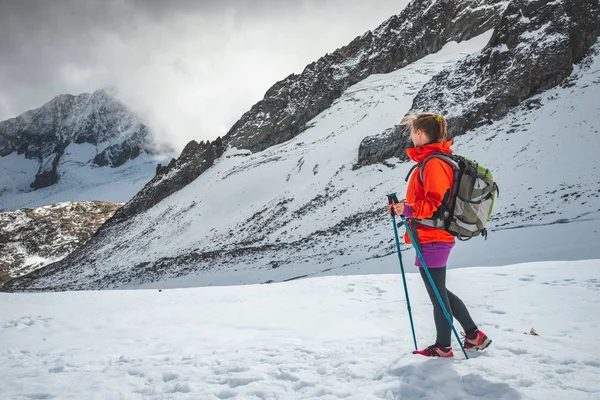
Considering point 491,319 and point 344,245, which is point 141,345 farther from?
point 344,245

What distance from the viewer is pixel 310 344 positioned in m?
4.25

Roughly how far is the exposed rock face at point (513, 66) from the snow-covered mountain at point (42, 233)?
84226 mm

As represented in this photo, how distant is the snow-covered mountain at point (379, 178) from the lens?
1922 cm

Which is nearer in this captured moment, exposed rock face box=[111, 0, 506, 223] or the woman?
the woman

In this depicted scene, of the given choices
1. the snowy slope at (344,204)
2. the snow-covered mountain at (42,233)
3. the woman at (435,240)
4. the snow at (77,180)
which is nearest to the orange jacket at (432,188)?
the woman at (435,240)

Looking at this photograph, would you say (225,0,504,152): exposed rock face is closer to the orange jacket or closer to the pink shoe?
the orange jacket

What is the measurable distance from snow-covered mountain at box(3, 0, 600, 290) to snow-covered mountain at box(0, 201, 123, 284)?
77.7ft

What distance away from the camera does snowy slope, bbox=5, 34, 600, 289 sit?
17172mm

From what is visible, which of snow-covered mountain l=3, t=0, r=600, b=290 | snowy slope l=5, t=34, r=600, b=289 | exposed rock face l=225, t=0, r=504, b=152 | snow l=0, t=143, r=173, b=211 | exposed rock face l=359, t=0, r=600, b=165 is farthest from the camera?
snow l=0, t=143, r=173, b=211

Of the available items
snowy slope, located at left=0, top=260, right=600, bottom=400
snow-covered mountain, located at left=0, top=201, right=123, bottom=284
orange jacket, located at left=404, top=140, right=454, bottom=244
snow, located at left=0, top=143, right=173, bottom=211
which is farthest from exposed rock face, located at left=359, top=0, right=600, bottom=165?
snow, located at left=0, top=143, right=173, bottom=211

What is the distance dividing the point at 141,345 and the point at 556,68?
42.4 meters

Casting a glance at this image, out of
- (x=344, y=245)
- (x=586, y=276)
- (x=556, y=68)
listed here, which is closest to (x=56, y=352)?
(x=586, y=276)

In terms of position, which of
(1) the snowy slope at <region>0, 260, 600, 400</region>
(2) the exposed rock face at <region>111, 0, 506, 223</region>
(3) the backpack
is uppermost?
(2) the exposed rock face at <region>111, 0, 506, 223</region>

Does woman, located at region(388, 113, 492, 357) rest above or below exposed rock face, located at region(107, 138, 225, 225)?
below
